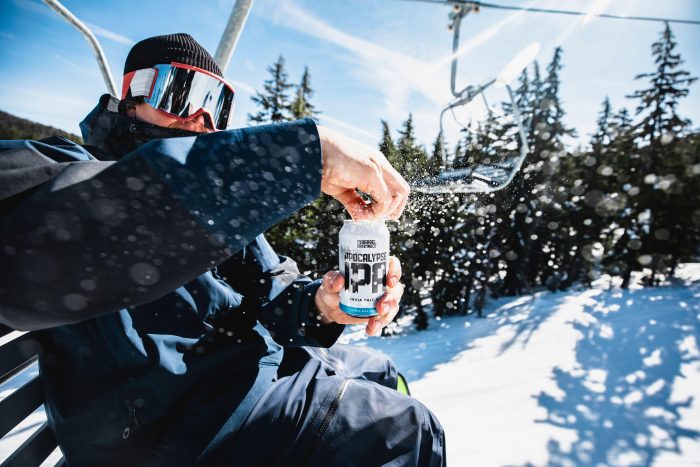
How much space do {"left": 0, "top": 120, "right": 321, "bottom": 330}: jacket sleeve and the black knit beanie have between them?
5.08 ft

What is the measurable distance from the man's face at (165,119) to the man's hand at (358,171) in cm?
104

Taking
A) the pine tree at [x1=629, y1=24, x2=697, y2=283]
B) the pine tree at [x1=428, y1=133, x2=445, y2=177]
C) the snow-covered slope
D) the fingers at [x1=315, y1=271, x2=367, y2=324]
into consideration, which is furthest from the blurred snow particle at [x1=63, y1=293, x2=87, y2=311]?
the pine tree at [x1=629, y1=24, x2=697, y2=283]

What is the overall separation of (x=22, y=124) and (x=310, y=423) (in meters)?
67.1

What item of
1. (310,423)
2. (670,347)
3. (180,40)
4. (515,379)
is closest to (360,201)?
(310,423)

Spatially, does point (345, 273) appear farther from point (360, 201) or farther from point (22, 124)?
point (22, 124)

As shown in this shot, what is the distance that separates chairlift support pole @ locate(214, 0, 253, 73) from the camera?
3389 millimetres

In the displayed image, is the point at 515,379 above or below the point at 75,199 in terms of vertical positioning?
below

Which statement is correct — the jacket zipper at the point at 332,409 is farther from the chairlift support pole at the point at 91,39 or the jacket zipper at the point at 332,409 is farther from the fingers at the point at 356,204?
the chairlift support pole at the point at 91,39

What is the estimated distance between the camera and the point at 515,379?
15.0 feet

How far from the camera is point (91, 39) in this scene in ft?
11.6

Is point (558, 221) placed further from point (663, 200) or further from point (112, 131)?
point (112, 131)

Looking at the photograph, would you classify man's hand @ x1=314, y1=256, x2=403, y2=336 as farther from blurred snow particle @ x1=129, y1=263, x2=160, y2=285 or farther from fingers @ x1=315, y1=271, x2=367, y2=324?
blurred snow particle @ x1=129, y1=263, x2=160, y2=285

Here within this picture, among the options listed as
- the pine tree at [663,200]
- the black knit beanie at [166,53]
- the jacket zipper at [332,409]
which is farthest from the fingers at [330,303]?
the pine tree at [663,200]

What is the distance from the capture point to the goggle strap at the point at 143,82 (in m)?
1.70
